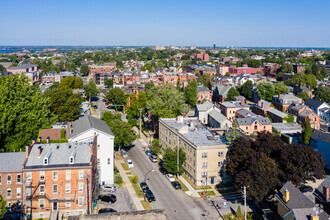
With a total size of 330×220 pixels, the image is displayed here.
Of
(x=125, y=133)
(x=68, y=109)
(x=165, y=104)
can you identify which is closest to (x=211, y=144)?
(x=125, y=133)

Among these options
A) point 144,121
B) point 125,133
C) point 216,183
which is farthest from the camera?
point 144,121

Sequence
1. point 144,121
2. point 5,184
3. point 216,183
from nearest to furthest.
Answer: point 5,184 → point 216,183 → point 144,121

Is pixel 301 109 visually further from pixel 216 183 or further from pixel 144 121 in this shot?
pixel 216 183

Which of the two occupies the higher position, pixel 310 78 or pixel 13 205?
pixel 310 78

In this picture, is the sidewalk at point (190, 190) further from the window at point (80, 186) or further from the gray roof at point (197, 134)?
the window at point (80, 186)

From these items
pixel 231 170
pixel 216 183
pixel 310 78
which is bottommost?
pixel 216 183

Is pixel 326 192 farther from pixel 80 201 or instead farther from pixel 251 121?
pixel 251 121

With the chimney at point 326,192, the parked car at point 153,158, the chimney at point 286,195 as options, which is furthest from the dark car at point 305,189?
the parked car at point 153,158
